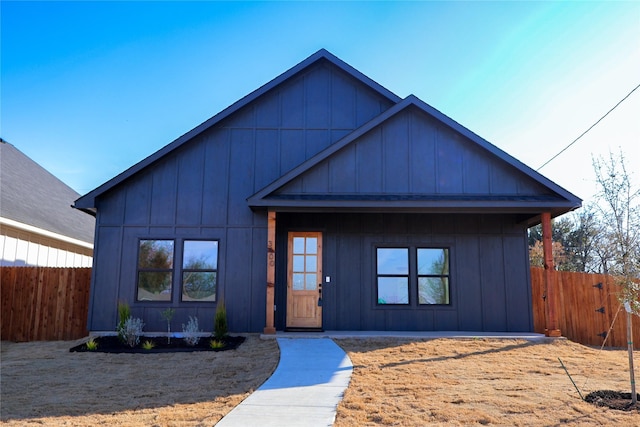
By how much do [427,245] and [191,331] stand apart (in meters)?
5.68

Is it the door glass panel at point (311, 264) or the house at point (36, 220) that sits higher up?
the house at point (36, 220)

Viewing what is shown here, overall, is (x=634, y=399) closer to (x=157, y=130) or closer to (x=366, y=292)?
(x=366, y=292)

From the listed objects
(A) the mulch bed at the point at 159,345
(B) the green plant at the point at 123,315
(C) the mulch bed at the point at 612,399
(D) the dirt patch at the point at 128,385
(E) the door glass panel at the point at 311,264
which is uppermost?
(E) the door glass panel at the point at 311,264

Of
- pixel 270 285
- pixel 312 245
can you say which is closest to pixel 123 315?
pixel 270 285

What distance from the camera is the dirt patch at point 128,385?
5.36 m

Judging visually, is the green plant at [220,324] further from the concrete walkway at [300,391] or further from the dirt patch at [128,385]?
the concrete walkway at [300,391]

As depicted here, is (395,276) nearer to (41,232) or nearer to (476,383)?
(476,383)

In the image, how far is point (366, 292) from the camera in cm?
1135

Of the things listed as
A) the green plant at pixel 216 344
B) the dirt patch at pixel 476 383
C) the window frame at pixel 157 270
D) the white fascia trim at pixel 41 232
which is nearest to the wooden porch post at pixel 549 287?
the dirt patch at pixel 476 383

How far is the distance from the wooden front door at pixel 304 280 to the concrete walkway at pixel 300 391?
6.85ft

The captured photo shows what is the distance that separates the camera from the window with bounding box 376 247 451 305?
11398mm

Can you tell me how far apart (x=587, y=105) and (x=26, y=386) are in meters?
15.6

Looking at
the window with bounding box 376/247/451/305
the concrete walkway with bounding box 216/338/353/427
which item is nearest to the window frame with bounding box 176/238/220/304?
the concrete walkway with bounding box 216/338/353/427

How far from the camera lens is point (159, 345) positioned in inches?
Answer: 387
